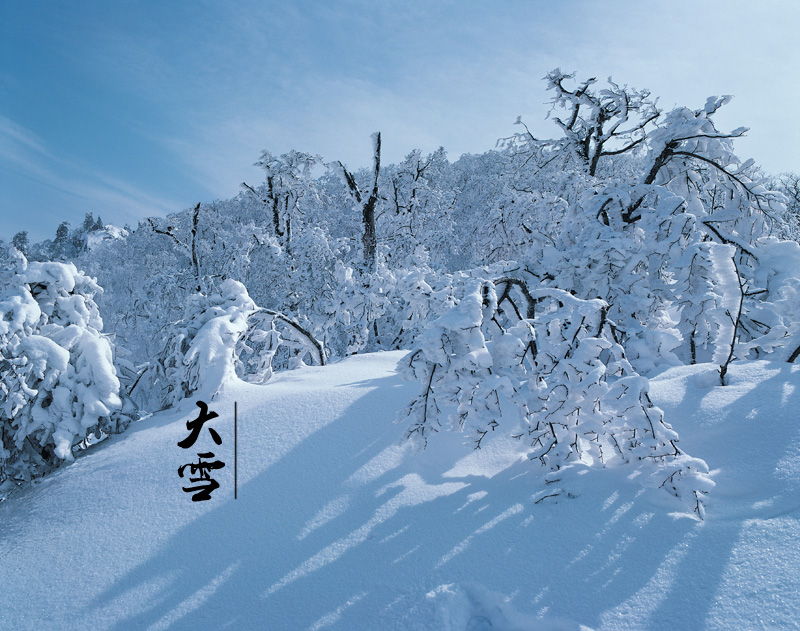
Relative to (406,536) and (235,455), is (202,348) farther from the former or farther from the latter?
(406,536)

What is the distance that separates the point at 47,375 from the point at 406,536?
285 cm

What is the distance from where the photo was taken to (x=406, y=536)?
80.0 inches

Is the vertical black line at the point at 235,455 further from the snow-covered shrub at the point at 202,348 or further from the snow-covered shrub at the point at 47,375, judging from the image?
the snow-covered shrub at the point at 47,375

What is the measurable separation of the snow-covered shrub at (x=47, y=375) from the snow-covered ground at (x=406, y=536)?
31 cm

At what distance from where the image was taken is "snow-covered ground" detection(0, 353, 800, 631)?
1599 millimetres

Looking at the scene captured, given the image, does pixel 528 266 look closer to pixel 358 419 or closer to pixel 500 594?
pixel 358 419

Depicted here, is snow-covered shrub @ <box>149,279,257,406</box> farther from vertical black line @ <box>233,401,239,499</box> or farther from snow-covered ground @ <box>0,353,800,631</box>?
snow-covered ground @ <box>0,353,800,631</box>

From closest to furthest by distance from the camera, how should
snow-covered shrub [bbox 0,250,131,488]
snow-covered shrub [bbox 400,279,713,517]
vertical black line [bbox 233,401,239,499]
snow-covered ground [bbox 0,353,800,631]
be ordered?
snow-covered ground [bbox 0,353,800,631]
snow-covered shrub [bbox 400,279,713,517]
vertical black line [bbox 233,401,239,499]
snow-covered shrub [bbox 0,250,131,488]

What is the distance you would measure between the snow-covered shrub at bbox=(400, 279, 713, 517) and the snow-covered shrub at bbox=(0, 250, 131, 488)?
8.47 ft

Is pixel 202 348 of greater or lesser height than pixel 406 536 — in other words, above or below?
above

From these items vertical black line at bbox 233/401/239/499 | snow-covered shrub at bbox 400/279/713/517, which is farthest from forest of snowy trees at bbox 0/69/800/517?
vertical black line at bbox 233/401/239/499

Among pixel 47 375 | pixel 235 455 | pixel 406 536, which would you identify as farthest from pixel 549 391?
pixel 47 375

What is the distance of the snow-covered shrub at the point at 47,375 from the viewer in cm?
296

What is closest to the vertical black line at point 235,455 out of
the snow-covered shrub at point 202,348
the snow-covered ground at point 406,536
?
the snow-covered ground at point 406,536
